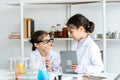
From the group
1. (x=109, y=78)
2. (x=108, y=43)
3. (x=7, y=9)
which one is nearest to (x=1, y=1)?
(x=7, y=9)

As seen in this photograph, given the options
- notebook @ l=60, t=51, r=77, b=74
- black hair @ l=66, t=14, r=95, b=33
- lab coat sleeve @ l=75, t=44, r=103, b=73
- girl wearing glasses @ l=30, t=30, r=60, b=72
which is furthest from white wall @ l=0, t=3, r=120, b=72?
notebook @ l=60, t=51, r=77, b=74

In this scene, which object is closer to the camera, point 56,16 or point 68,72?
point 68,72

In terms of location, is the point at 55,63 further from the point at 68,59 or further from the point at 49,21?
the point at 49,21

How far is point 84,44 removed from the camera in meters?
2.37

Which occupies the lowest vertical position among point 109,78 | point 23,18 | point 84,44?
point 109,78

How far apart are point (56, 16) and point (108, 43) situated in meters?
0.85

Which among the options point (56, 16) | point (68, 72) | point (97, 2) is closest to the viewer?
point (68, 72)

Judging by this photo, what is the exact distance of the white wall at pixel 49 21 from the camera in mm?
3729

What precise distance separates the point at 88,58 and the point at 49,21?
1639mm

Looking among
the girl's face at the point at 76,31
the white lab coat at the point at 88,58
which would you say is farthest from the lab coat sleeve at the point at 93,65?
the girl's face at the point at 76,31

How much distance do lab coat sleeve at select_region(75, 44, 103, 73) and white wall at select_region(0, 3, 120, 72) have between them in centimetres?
150

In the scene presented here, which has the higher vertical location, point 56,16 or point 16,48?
point 56,16

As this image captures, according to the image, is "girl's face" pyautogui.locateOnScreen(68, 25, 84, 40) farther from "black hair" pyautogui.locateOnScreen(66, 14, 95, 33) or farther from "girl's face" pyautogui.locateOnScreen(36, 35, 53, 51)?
"girl's face" pyautogui.locateOnScreen(36, 35, 53, 51)

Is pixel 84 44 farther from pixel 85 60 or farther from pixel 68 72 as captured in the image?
pixel 68 72
